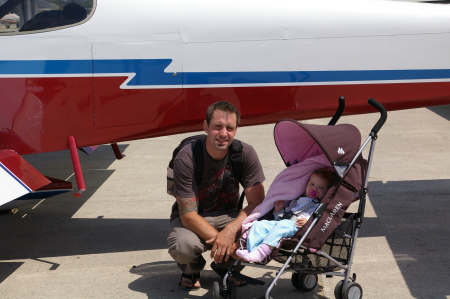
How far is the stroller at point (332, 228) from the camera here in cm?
375

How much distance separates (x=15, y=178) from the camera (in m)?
4.72

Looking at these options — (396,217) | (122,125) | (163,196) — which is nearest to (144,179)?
(163,196)

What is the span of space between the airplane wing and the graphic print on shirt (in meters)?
1.29

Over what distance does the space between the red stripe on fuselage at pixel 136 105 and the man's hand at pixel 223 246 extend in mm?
1564

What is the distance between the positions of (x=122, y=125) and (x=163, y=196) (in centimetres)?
159

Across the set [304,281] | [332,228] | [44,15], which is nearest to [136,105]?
[44,15]

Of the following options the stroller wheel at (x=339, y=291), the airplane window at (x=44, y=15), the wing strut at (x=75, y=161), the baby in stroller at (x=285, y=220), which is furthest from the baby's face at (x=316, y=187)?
the airplane window at (x=44, y=15)

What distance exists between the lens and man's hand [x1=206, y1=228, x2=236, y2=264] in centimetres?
390

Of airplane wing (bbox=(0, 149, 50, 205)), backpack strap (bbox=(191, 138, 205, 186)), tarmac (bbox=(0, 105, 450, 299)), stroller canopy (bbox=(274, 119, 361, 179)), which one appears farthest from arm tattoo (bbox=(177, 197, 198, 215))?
airplane wing (bbox=(0, 149, 50, 205))

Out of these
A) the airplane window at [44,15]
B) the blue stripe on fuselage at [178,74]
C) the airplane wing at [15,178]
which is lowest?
the airplane wing at [15,178]

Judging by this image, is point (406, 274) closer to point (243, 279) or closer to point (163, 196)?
point (243, 279)

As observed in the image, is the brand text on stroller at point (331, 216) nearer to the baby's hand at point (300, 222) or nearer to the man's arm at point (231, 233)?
the baby's hand at point (300, 222)

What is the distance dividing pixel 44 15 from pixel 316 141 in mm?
2569

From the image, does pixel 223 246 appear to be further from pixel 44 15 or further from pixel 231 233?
pixel 44 15
